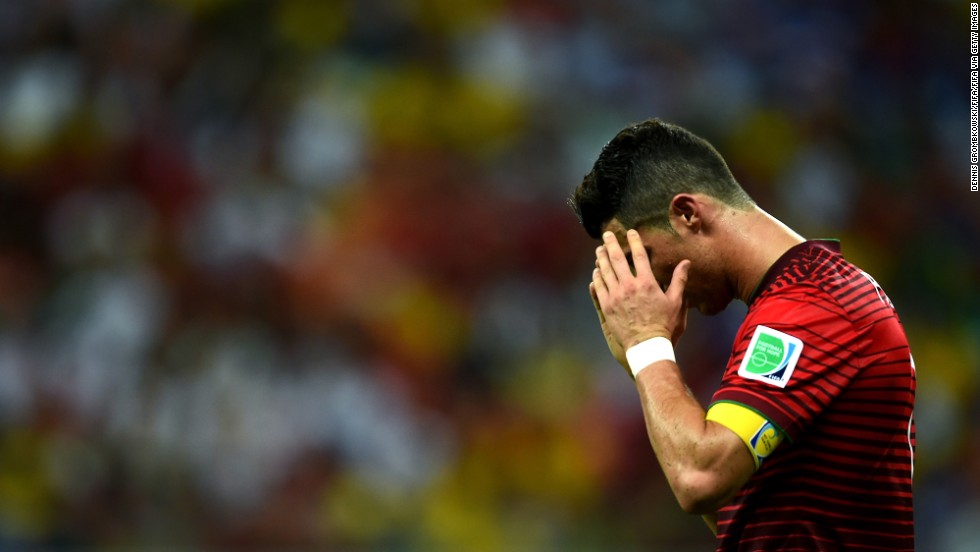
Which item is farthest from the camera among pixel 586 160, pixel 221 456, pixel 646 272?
pixel 586 160

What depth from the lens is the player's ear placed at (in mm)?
2998

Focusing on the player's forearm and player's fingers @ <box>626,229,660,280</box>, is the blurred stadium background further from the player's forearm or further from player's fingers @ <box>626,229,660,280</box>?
the player's forearm

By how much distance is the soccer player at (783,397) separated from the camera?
2553mm

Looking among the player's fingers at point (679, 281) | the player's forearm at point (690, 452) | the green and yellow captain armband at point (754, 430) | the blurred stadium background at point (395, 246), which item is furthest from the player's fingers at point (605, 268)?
the blurred stadium background at point (395, 246)

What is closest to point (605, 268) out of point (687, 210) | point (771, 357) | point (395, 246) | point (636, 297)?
point (636, 297)

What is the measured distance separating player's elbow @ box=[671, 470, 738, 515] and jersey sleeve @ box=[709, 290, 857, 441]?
0.54ft

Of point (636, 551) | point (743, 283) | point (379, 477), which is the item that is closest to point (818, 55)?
point (636, 551)

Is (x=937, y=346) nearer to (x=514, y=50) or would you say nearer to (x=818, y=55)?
(x=818, y=55)

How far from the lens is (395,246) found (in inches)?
296

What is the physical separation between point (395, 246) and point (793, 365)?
5124mm

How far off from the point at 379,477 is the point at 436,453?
1.19ft

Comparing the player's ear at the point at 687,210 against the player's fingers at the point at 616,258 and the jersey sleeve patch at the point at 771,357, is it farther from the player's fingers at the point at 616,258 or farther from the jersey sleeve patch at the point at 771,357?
the jersey sleeve patch at the point at 771,357

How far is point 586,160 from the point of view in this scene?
25.4 feet

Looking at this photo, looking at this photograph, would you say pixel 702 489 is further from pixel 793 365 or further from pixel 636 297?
pixel 636 297
